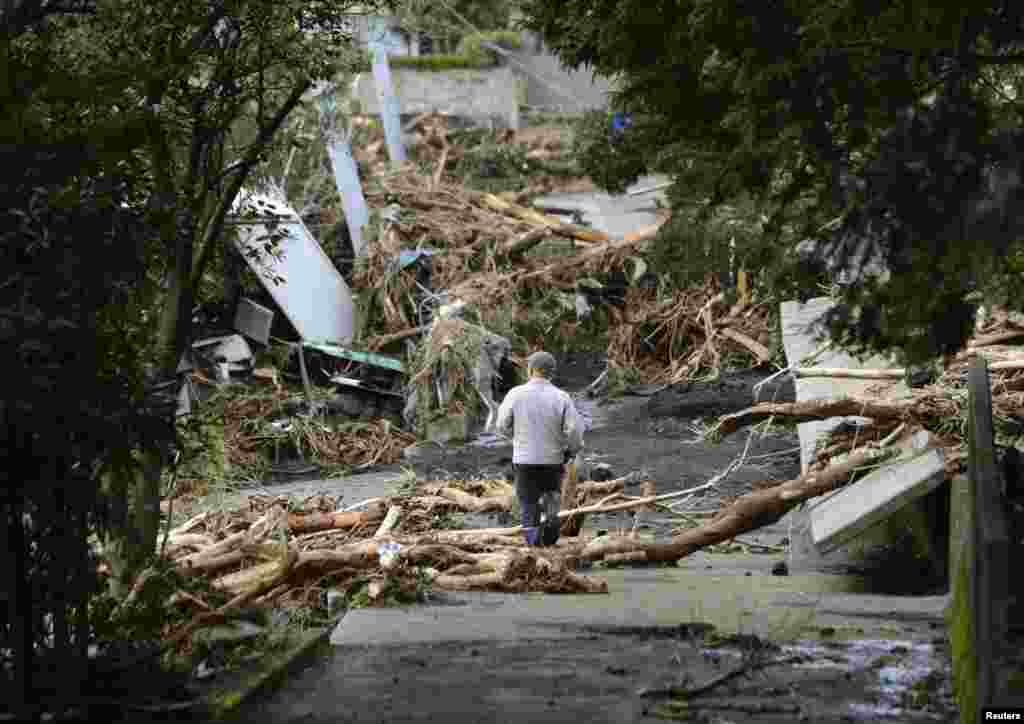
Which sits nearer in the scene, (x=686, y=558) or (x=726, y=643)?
(x=726, y=643)

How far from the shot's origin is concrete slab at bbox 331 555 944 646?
889 centimetres

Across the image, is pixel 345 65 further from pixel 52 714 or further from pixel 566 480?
pixel 52 714

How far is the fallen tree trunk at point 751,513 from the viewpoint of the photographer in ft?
40.6

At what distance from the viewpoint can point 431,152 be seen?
35.0 m

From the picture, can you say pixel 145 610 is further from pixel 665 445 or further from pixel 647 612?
pixel 665 445

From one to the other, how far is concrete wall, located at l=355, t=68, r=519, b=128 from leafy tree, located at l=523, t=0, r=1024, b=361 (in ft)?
96.2

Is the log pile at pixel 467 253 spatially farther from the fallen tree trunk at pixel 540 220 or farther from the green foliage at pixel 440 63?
the green foliage at pixel 440 63

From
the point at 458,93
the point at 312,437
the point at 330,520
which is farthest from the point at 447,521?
the point at 458,93

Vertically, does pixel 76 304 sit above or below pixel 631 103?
below

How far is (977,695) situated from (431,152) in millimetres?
29834

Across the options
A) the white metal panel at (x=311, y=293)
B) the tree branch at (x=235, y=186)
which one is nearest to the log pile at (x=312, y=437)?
the white metal panel at (x=311, y=293)

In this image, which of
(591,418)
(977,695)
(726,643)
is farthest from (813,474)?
(591,418)

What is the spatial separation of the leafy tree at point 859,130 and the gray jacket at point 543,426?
298 cm

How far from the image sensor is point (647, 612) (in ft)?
31.8
